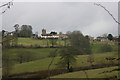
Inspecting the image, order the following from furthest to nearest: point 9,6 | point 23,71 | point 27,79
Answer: point 23,71, point 27,79, point 9,6

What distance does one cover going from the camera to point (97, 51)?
31172mm

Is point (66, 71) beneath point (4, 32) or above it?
beneath

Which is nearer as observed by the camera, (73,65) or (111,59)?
(111,59)

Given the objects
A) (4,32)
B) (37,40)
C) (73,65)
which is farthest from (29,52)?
(4,32)

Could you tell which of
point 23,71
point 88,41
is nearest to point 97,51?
point 88,41

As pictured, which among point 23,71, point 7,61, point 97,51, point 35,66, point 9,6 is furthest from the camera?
point 97,51

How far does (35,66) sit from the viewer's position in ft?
93.5

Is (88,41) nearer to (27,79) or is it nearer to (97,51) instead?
(97,51)

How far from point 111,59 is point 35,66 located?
2820 cm

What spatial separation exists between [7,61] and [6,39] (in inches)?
915

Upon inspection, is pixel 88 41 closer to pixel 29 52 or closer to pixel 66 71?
pixel 66 71

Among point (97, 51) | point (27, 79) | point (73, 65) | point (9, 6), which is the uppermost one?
point (9, 6)

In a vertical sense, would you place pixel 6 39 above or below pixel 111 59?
above

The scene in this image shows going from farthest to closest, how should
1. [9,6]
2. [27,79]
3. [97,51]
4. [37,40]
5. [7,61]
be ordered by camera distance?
[37,40]
[97,51]
[27,79]
[7,61]
[9,6]
